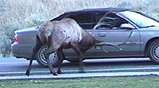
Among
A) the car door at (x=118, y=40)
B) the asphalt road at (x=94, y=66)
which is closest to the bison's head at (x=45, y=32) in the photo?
the asphalt road at (x=94, y=66)

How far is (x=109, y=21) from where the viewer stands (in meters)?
15.6

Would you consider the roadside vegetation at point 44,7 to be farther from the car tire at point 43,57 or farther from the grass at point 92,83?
the grass at point 92,83

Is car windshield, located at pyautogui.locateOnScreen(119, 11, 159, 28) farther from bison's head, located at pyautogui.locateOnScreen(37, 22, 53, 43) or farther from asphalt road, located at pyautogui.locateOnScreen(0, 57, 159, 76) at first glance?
bison's head, located at pyautogui.locateOnScreen(37, 22, 53, 43)

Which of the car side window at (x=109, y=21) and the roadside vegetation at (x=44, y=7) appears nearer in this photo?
the car side window at (x=109, y=21)

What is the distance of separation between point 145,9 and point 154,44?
15100mm

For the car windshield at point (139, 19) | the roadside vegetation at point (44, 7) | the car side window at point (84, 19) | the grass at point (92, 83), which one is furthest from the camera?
the roadside vegetation at point (44, 7)

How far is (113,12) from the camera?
15641 millimetres

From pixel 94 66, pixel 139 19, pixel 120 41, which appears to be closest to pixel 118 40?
pixel 120 41

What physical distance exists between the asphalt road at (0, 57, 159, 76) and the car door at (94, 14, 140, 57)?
0.40 m

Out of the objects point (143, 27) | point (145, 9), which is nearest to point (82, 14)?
point (143, 27)

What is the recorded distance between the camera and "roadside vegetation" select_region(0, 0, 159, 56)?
1170 inches

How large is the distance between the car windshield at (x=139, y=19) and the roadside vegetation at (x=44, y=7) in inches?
510

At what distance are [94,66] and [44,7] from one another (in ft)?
54.2

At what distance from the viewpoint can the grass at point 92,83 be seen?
11.3 meters
